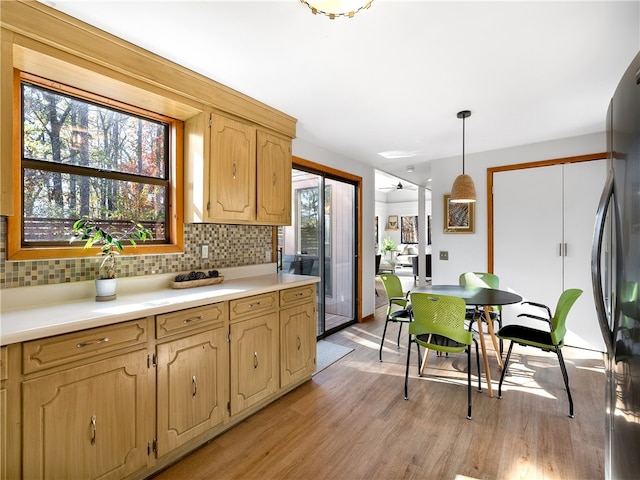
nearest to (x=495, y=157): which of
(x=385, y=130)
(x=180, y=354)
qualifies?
(x=385, y=130)

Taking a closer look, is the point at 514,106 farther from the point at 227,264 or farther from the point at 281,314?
the point at 227,264

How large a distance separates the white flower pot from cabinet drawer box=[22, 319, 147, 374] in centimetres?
38

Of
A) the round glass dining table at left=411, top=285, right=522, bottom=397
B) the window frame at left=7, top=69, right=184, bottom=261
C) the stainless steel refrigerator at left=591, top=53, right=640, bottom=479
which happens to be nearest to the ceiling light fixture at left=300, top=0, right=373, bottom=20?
the stainless steel refrigerator at left=591, top=53, right=640, bottom=479

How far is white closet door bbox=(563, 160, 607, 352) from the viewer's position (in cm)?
342

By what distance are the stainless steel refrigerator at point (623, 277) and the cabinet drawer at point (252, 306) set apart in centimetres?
187

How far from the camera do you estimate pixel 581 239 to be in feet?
11.4

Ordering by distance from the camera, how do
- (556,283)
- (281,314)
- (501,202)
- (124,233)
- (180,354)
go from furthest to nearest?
(501,202), (556,283), (281,314), (124,233), (180,354)

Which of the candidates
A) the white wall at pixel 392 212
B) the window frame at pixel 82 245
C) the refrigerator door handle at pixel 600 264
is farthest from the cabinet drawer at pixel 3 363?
the white wall at pixel 392 212

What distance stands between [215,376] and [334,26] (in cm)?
216

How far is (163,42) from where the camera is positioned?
71.4 inches

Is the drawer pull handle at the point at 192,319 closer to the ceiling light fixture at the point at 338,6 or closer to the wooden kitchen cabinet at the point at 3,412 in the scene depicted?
the wooden kitchen cabinet at the point at 3,412

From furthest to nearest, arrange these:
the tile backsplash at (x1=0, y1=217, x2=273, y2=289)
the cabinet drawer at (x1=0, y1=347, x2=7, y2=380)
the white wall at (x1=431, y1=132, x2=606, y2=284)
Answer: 1. the white wall at (x1=431, y1=132, x2=606, y2=284)
2. the tile backsplash at (x1=0, y1=217, x2=273, y2=289)
3. the cabinet drawer at (x1=0, y1=347, x2=7, y2=380)

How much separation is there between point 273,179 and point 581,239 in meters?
3.47

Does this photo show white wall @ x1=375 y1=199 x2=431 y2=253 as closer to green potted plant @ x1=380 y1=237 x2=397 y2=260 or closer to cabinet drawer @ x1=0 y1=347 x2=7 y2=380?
green potted plant @ x1=380 y1=237 x2=397 y2=260
